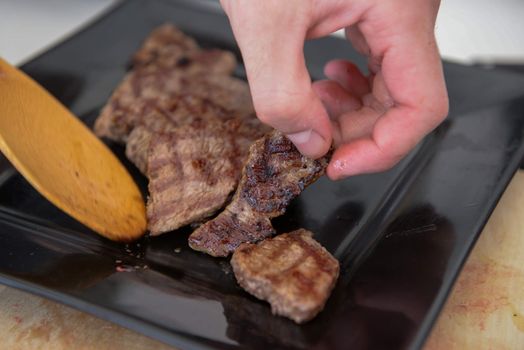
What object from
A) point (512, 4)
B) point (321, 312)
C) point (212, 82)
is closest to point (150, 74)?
point (212, 82)

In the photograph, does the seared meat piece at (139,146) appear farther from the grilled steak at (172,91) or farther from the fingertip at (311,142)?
the fingertip at (311,142)

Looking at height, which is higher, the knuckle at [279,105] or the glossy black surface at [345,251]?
the knuckle at [279,105]

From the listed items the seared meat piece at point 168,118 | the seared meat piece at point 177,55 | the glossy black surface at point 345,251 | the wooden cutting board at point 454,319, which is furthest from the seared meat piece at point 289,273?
the seared meat piece at point 177,55

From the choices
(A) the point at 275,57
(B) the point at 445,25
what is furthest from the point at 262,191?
(B) the point at 445,25

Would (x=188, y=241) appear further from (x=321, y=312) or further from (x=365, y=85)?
(x=365, y=85)

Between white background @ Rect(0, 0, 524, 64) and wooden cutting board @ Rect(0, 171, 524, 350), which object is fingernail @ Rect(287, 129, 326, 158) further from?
white background @ Rect(0, 0, 524, 64)

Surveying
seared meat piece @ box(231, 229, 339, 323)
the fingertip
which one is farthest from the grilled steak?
seared meat piece @ box(231, 229, 339, 323)

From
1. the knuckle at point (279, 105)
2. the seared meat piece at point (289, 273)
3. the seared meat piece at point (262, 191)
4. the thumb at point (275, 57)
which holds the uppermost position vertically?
the thumb at point (275, 57)
